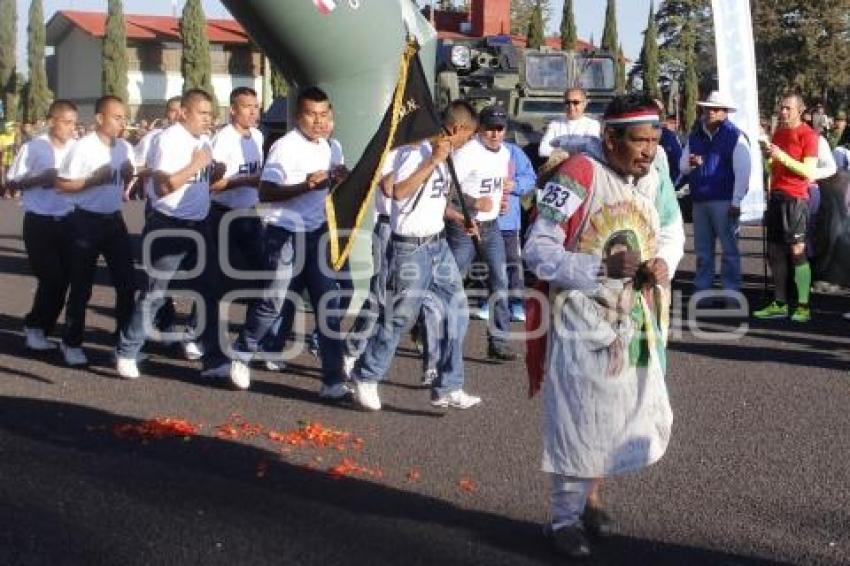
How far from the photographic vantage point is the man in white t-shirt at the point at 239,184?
28.8ft

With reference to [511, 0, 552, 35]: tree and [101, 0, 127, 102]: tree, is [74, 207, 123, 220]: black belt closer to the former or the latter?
[101, 0, 127, 102]: tree

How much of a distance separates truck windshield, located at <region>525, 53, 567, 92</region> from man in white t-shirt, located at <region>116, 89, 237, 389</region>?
7.93 metres

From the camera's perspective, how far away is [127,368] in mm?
8320

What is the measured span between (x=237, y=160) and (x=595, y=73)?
8.45 metres

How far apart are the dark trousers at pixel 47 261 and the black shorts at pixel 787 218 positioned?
18.8 feet

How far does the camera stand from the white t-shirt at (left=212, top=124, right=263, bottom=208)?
28.9 feet

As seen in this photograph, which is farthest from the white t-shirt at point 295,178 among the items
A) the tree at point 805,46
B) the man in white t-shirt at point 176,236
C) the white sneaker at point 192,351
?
the tree at point 805,46

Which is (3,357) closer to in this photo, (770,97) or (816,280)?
(816,280)

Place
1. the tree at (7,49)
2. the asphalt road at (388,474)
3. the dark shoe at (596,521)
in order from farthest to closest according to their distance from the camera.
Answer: the tree at (7,49)
the dark shoe at (596,521)
the asphalt road at (388,474)

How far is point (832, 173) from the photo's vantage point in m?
10.8

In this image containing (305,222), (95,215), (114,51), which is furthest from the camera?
(114,51)

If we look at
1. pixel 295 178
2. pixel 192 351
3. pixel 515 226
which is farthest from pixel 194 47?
pixel 295 178

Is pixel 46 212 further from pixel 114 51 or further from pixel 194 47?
pixel 114 51

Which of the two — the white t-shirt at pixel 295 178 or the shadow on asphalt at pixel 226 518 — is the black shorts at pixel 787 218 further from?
the shadow on asphalt at pixel 226 518
